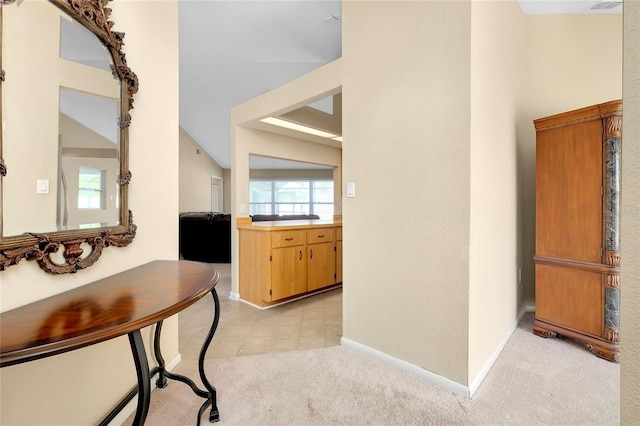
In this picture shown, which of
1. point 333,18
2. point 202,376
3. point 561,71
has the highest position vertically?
point 333,18

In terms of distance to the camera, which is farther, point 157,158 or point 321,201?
point 321,201

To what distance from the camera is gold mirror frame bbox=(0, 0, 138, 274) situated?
1.01 meters

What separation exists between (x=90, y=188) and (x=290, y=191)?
901 centimetres

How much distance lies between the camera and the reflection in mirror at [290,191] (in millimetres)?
10117

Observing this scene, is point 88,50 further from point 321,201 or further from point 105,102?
point 321,201

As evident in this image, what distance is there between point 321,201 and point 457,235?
8676mm

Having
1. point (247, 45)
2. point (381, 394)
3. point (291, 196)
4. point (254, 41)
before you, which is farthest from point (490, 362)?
point (291, 196)

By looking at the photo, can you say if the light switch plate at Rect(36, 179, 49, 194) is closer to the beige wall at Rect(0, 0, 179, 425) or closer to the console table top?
the beige wall at Rect(0, 0, 179, 425)

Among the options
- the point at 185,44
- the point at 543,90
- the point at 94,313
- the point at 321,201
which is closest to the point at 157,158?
the point at 94,313

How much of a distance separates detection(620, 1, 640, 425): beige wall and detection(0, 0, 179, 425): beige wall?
178 cm

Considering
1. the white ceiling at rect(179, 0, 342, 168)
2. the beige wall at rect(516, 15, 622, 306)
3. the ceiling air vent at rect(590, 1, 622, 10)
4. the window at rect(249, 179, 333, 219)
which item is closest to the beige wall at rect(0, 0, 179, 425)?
the white ceiling at rect(179, 0, 342, 168)

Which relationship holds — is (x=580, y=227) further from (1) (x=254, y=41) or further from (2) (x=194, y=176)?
(2) (x=194, y=176)

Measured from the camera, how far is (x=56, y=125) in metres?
1.16

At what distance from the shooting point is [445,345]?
1719 mm
